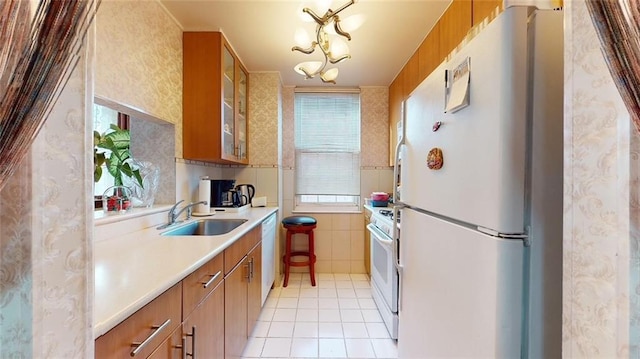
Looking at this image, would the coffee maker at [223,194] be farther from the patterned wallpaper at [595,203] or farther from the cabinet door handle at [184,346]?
the patterned wallpaper at [595,203]

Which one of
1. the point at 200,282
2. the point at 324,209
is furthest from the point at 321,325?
the point at 324,209

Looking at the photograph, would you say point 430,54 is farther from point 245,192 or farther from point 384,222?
point 245,192

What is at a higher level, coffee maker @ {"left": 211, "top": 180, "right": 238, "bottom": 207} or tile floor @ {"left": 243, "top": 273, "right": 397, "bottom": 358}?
coffee maker @ {"left": 211, "top": 180, "right": 238, "bottom": 207}

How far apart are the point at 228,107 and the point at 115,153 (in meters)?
1.02

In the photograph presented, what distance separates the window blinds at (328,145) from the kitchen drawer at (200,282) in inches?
87.5

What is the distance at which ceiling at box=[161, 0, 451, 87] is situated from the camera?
6.05ft

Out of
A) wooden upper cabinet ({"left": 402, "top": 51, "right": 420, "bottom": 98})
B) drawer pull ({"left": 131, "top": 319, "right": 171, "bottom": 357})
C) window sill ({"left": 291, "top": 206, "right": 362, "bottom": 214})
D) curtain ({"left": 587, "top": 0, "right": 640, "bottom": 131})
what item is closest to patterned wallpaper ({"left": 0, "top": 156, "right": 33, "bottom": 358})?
drawer pull ({"left": 131, "top": 319, "right": 171, "bottom": 357})

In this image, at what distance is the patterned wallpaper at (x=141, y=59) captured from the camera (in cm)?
136

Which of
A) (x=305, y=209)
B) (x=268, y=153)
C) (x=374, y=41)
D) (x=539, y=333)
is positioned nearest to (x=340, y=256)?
(x=305, y=209)

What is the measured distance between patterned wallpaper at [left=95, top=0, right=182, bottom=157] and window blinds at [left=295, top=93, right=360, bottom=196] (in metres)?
1.63

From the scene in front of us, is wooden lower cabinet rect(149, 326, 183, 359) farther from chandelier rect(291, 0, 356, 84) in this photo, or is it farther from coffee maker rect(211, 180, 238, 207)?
coffee maker rect(211, 180, 238, 207)

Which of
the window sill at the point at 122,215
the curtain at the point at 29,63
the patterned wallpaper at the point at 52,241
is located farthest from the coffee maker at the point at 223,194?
the curtain at the point at 29,63

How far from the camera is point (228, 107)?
2432mm

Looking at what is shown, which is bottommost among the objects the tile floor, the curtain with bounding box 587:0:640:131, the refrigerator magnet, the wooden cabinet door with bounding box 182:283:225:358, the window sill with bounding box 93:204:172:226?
the tile floor
